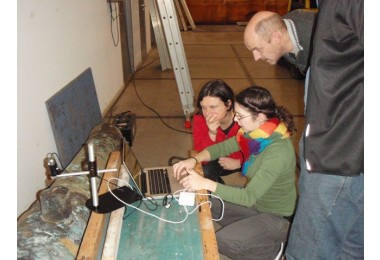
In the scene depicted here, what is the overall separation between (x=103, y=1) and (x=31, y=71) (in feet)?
6.15

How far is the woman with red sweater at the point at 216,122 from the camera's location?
1832 millimetres

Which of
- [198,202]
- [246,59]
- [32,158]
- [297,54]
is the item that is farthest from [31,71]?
[246,59]

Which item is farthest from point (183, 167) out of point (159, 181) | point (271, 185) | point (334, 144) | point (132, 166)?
point (334, 144)

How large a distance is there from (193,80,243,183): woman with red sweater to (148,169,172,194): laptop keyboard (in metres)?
0.49

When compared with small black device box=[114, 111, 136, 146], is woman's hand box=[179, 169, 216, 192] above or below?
above

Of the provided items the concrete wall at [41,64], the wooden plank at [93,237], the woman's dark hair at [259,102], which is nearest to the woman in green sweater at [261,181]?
the woman's dark hair at [259,102]

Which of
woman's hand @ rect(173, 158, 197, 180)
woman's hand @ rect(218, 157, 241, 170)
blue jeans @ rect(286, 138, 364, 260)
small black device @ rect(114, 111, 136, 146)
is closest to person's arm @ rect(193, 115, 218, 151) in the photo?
woman's hand @ rect(218, 157, 241, 170)

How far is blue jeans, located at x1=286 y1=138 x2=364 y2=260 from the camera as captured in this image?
3.94 feet

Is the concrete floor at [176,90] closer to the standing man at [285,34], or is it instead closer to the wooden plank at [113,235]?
the standing man at [285,34]

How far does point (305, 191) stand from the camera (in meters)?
1.29

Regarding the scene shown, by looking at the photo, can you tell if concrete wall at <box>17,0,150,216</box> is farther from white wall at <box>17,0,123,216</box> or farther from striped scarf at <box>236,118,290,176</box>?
striped scarf at <box>236,118,290,176</box>

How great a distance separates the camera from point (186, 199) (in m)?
1.29

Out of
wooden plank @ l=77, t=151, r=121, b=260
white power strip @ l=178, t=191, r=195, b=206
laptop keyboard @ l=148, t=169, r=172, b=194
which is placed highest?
wooden plank @ l=77, t=151, r=121, b=260
